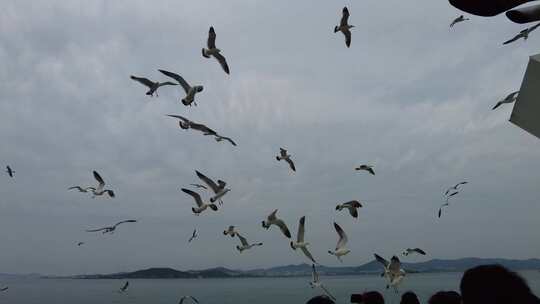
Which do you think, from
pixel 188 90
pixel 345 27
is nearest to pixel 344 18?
pixel 345 27

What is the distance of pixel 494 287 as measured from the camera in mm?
3480

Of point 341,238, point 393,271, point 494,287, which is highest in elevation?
point 341,238

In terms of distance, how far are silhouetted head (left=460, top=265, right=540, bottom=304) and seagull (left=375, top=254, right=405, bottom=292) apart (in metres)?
10.3

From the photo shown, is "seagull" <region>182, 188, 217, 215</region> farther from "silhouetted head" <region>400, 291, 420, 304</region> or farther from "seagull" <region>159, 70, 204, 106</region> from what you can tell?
"silhouetted head" <region>400, 291, 420, 304</region>

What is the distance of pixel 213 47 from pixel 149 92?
9.47 feet

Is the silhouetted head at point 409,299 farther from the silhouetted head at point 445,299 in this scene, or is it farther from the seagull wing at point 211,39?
the seagull wing at point 211,39

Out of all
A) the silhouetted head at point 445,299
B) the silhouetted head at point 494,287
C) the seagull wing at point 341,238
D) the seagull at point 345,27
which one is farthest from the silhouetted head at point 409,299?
the seagull at point 345,27

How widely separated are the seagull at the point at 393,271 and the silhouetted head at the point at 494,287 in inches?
406

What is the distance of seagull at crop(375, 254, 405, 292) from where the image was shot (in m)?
13.9

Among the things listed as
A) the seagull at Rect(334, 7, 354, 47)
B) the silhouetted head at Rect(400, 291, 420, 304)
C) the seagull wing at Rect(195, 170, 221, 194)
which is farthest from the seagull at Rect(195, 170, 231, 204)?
the silhouetted head at Rect(400, 291, 420, 304)

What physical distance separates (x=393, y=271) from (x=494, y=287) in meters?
11.3

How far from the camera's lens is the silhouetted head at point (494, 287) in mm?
3420

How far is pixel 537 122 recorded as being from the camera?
128 inches

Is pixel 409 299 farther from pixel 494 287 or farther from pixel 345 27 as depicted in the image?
pixel 345 27
